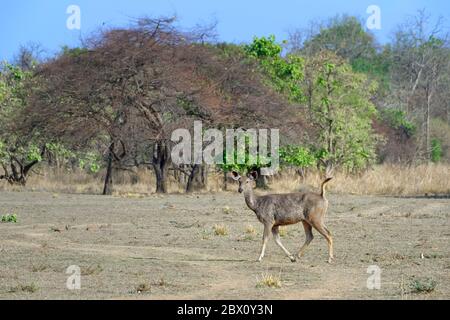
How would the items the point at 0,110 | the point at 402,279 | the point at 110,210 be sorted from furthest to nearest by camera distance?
the point at 0,110
the point at 110,210
the point at 402,279

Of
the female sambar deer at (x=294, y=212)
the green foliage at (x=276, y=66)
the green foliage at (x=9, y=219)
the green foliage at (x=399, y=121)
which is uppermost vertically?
the green foliage at (x=276, y=66)

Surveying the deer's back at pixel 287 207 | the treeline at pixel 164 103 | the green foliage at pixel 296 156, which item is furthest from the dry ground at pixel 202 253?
the green foliage at pixel 296 156

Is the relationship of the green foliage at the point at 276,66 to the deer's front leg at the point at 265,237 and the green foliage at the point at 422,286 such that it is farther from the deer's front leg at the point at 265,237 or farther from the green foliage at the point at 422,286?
the green foliage at the point at 422,286

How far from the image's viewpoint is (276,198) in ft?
56.2

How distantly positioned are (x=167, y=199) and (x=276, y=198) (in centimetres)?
1679

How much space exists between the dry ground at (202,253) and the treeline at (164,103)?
6382 millimetres

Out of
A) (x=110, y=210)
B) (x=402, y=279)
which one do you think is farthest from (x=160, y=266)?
(x=110, y=210)

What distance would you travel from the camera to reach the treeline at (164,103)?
35.5m

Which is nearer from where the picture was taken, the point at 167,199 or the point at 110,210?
the point at 110,210

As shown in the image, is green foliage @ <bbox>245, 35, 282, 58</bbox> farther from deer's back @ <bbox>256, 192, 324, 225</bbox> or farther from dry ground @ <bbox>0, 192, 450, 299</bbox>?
deer's back @ <bbox>256, 192, 324, 225</bbox>

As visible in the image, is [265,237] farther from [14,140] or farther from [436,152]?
[436,152]

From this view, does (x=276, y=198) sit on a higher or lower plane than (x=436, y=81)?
lower
